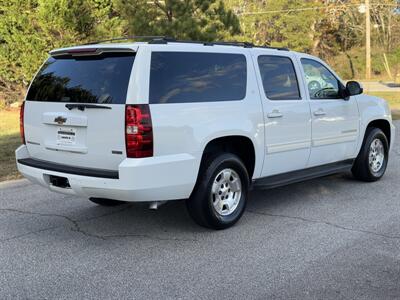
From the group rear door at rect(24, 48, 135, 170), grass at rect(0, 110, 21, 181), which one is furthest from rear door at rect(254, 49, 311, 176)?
grass at rect(0, 110, 21, 181)

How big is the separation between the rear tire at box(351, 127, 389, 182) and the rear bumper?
11.3ft

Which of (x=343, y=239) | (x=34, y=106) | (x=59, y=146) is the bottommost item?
(x=343, y=239)

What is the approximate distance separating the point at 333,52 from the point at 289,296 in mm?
49538

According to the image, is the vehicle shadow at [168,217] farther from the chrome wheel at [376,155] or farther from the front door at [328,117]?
the chrome wheel at [376,155]

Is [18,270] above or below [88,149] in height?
below

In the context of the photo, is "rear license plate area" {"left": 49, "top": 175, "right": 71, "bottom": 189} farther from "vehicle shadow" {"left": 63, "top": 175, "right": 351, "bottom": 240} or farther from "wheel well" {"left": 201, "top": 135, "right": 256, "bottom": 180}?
"wheel well" {"left": 201, "top": 135, "right": 256, "bottom": 180}

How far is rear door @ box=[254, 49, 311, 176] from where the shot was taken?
6023 millimetres

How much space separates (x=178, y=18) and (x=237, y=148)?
36.7ft

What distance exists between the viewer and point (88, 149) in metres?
5.02

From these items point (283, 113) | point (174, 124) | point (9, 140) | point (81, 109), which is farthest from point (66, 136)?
point (9, 140)

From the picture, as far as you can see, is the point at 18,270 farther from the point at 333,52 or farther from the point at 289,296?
the point at 333,52

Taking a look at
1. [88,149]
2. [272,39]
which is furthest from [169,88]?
[272,39]

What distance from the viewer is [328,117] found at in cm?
684

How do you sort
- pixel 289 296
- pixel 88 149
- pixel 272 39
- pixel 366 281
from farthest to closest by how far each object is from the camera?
pixel 272 39 → pixel 88 149 → pixel 366 281 → pixel 289 296
